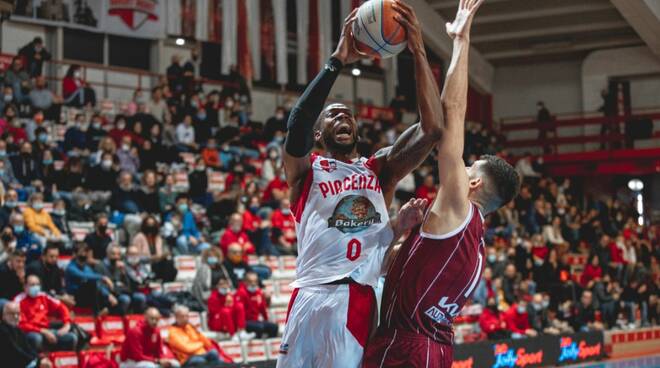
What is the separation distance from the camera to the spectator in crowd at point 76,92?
18406 mm

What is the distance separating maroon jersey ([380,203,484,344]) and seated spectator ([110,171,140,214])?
1123cm

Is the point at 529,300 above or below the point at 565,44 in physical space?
below

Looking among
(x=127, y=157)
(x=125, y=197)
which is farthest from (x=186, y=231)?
(x=127, y=157)

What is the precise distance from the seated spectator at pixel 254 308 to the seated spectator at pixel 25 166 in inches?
152

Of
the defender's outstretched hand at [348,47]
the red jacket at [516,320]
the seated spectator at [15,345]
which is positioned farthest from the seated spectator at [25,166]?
the defender's outstretched hand at [348,47]

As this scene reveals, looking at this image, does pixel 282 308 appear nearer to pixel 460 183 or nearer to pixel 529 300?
pixel 529 300

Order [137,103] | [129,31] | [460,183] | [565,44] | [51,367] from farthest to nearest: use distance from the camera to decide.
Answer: [565,44] → [129,31] → [137,103] → [51,367] → [460,183]

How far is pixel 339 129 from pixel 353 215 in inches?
18.7

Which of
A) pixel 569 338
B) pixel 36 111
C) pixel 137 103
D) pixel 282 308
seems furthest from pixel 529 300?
pixel 36 111

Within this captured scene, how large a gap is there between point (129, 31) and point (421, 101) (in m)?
17.6

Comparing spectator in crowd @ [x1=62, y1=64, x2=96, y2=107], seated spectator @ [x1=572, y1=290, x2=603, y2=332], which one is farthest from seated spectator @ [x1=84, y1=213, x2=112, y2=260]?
seated spectator @ [x1=572, y1=290, x2=603, y2=332]

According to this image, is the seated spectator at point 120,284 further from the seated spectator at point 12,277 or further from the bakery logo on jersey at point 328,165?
the bakery logo on jersey at point 328,165

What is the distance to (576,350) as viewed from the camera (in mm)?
17750

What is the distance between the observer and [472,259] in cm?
436
